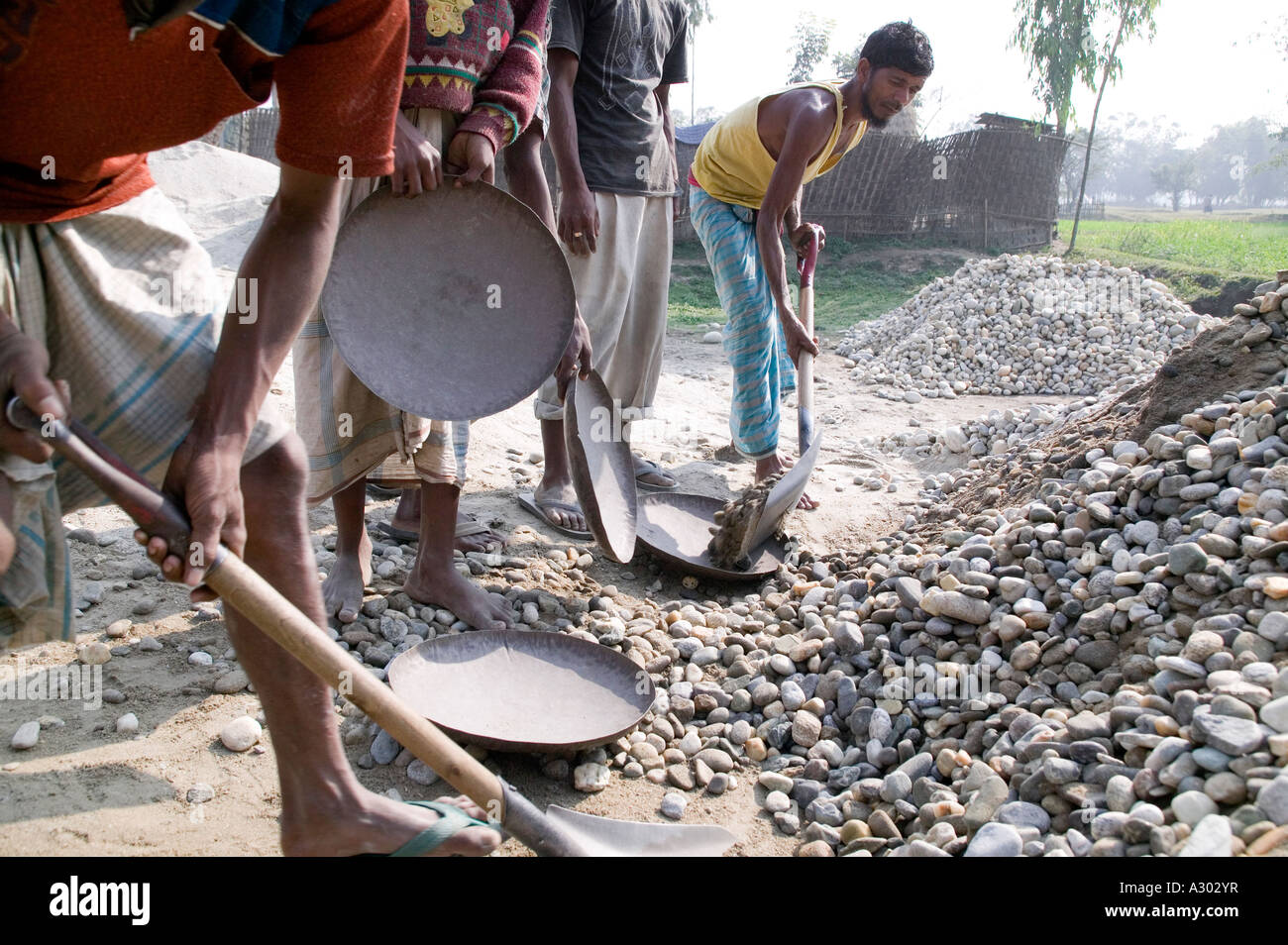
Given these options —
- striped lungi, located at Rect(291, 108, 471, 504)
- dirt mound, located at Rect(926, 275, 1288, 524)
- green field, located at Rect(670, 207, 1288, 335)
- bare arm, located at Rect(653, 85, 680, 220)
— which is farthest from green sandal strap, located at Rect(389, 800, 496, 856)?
green field, located at Rect(670, 207, 1288, 335)

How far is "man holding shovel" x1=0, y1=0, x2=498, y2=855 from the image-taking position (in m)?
1.26

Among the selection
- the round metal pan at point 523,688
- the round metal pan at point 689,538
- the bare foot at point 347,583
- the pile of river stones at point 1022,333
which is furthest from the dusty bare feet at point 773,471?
the pile of river stones at point 1022,333

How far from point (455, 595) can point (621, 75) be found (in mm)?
2095

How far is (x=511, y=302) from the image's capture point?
251 cm

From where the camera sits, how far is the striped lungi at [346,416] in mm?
2484

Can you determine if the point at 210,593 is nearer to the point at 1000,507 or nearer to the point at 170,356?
the point at 170,356

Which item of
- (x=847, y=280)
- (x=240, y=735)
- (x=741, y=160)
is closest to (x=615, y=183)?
(x=741, y=160)

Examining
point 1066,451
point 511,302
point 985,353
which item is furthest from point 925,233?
point 511,302

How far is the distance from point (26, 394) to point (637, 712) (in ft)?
4.88

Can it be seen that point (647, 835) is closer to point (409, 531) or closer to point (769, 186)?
point (409, 531)

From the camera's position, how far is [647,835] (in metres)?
1.83

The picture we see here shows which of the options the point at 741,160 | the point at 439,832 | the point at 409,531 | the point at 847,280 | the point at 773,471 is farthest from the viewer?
the point at 847,280

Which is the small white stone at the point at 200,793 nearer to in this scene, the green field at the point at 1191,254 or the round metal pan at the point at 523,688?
the round metal pan at the point at 523,688

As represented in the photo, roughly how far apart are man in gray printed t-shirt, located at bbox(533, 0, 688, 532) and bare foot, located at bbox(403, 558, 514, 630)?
2.55 feet
